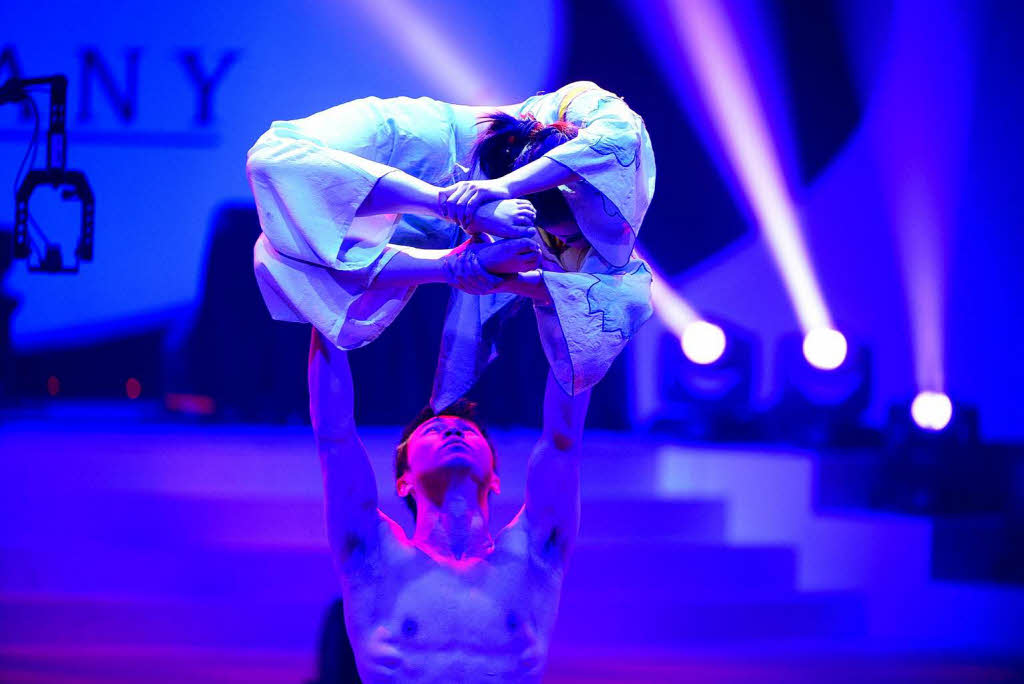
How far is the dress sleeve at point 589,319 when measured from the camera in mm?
1452

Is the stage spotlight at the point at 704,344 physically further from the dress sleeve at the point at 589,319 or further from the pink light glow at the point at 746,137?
the dress sleeve at the point at 589,319

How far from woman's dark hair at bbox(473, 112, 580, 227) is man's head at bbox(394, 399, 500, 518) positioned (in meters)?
0.48

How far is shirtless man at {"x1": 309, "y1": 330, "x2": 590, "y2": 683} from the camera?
5.84 feet

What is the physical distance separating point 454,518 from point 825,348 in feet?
8.57

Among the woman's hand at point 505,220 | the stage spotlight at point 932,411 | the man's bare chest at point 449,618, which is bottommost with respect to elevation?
the man's bare chest at point 449,618

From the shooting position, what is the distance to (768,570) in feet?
11.4

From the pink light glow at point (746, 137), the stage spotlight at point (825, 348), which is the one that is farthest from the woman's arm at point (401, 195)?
the pink light glow at point (746, 137)

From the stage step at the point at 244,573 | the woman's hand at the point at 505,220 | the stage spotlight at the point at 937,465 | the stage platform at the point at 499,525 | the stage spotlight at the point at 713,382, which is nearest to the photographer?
the woman's hand at the point at 505,220

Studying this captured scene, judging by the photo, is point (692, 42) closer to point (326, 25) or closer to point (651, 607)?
point (326, 25)

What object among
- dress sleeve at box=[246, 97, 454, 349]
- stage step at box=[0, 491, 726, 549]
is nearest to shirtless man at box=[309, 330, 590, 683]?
dress sleeve at box=[246, 97, 454, 349]

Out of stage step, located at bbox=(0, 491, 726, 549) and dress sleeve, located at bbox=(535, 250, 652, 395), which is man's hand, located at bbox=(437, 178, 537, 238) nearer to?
dress sleeve, located at bbox=(535, 250, 652, 395)

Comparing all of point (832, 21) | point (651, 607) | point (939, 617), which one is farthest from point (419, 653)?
point (832, 21)

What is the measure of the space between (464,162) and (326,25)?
100 inches

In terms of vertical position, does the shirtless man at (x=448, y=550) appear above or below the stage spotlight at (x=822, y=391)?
below
